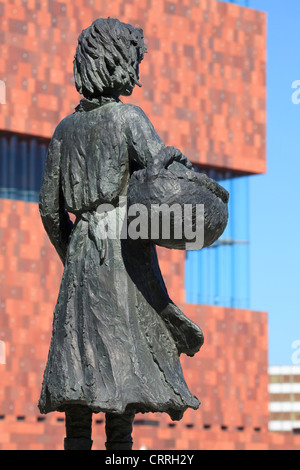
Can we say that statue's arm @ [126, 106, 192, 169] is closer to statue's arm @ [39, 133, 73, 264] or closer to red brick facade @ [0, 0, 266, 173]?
statue's arm @ [39, 133, 73, 264]

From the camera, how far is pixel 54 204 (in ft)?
24.9

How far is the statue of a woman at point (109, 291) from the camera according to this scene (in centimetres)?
695

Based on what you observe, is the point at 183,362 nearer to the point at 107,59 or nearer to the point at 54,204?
the point at 54,204

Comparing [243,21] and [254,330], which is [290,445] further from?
[243,21]

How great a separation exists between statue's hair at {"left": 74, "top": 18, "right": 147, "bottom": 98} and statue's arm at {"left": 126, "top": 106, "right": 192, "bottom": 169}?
0.24 meters

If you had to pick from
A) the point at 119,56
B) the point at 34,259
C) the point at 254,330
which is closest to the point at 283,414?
the point at 254,330

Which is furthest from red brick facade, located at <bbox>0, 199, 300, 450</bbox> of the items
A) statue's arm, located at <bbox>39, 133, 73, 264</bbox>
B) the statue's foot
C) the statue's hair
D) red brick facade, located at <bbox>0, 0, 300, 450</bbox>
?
the statue's hair

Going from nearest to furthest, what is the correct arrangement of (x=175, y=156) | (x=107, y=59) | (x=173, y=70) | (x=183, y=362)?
(x=175, y=156) → (x=107, y=59) → (x=183, y=362) → (x=173, y=70)

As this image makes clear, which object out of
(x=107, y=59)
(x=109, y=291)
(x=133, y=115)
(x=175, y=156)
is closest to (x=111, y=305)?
(x=109, y=291)

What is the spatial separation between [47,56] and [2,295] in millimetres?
6435

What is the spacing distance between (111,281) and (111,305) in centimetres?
14

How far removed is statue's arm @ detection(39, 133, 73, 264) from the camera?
24.7 ft

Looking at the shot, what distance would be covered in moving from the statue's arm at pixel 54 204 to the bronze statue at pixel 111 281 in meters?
0.09

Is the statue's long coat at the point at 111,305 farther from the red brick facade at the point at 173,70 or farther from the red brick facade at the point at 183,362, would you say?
the red brick facade at the point at 173,70
